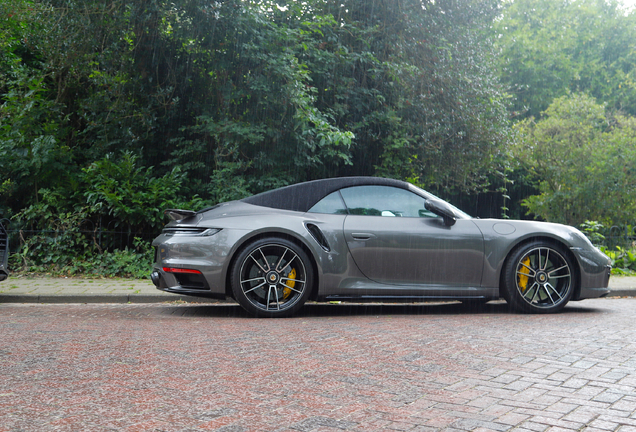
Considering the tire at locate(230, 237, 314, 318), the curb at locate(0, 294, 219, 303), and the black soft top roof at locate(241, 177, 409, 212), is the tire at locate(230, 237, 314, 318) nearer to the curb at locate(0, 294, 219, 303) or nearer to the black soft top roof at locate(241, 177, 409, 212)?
the black soft top roof at locate(241, 177, 409, 212)

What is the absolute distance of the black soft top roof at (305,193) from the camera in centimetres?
659

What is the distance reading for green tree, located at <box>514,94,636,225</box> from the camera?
14352 mm

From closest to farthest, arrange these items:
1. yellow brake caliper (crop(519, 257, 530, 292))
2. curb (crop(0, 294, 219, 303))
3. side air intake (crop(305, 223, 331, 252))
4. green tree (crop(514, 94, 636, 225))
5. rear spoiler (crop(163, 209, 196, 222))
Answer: side air intake (crop(305, 223, 331, 252)) → rear spoiler (crop(163, 209, 196, 222)) → yellow brake caliper (crop(519, 257, 530, 292)) → curb (crop(0, 294, 219, 303)) → green tree (crop(514, 94, 636, 225))

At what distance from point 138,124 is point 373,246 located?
275 inches

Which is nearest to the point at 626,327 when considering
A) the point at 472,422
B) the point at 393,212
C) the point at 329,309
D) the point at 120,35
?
the point at 393,212

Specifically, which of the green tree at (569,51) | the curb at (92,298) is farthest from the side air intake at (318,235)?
the green tree at (569,51)

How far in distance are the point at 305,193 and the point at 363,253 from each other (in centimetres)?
92

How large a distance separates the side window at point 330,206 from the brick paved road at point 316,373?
1146 millimetres

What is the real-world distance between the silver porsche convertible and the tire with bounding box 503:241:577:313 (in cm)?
1

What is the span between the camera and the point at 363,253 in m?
6.33

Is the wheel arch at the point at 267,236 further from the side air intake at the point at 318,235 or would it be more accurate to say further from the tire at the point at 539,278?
the tire at the point at 539,278

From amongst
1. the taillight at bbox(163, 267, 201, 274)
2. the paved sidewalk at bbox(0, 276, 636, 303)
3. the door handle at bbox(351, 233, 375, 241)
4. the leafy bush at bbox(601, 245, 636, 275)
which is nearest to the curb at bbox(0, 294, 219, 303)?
the paved sidewalk at bbox(0, 276, 636, 303)

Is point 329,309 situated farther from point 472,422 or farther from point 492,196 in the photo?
point 492,196

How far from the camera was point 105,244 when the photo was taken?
1095cm
